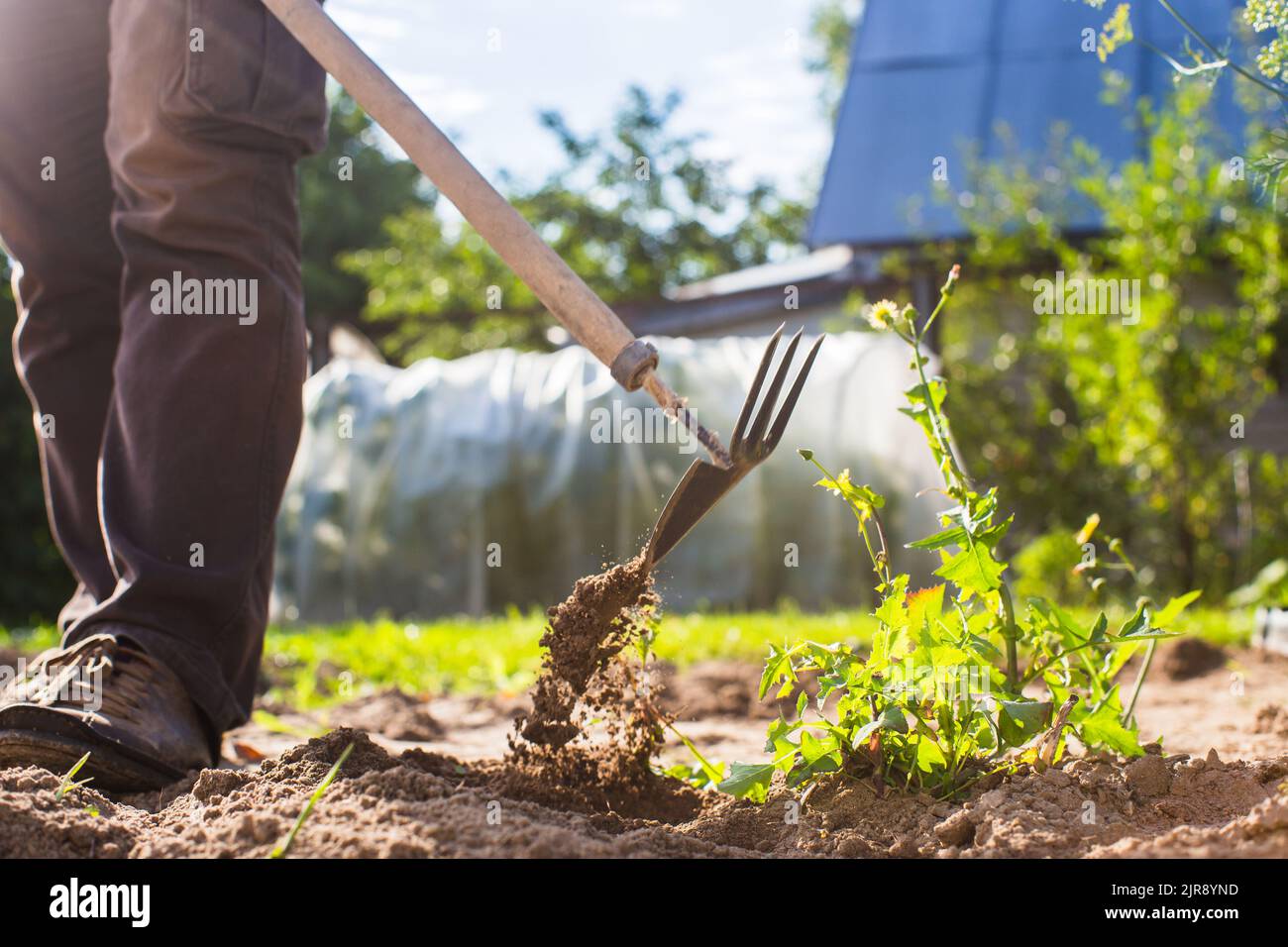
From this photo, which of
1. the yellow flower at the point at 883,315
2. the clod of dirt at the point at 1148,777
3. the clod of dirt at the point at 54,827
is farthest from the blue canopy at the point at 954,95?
the clod of dirt at the point at 54,827

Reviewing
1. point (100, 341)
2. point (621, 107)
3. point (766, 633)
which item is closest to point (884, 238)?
point (766, 633)

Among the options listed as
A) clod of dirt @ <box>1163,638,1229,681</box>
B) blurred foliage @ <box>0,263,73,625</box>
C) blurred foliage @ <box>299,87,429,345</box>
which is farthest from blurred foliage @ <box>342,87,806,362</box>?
clod of dirt @ <box>1163,638,1229,681</box>

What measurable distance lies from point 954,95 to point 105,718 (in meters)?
9.30

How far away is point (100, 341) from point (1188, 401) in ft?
18.0

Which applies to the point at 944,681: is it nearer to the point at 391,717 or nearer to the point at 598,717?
the point at 598,717

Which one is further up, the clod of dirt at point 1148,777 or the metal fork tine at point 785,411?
the metal fork tine at point 785,411

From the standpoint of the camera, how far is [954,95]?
32.4ft

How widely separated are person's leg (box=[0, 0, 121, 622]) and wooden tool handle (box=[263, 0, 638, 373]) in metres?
0.63

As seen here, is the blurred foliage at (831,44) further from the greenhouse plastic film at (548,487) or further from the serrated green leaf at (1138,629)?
the serrated green leaf at (1138,629)

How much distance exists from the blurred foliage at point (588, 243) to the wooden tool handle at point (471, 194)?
1370 centimetres

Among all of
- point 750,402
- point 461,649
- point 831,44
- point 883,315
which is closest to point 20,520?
point 461,649

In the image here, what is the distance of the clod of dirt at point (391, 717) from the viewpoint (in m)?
2.81

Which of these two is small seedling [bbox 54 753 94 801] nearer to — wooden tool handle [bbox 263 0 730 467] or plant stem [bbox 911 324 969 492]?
wooden tool handle [bbox 263 0 730 467]

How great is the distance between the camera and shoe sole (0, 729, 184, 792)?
1.73m
